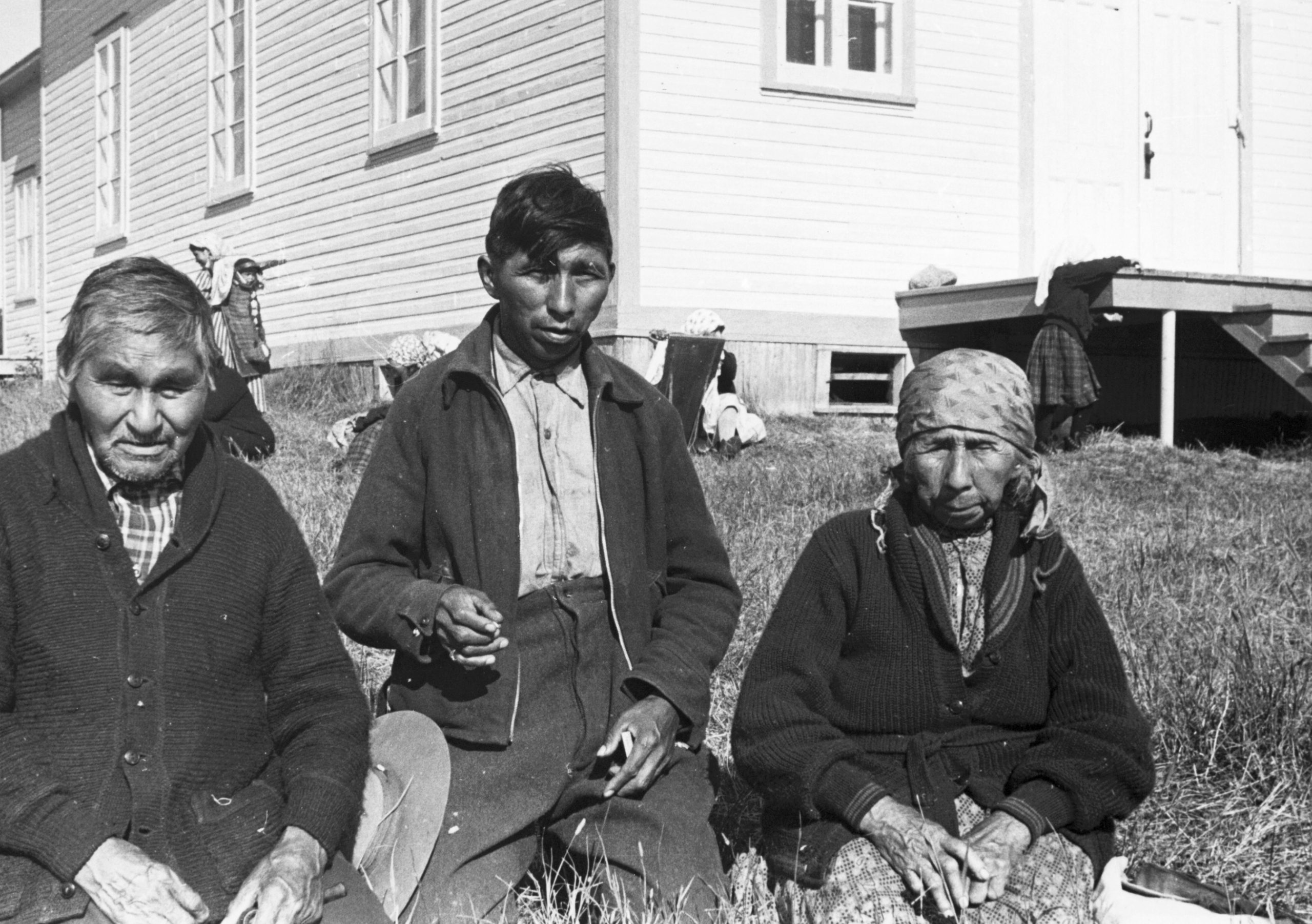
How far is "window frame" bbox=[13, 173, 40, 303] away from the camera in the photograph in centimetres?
A: 2556

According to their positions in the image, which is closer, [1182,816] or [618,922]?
[618,922]

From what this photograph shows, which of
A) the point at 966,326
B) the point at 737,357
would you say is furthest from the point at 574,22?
the point at 966,326

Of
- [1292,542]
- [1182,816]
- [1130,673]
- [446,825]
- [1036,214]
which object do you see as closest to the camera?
[446,825]

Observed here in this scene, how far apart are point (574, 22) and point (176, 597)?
34.5 ft

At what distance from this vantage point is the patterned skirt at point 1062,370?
11.5m

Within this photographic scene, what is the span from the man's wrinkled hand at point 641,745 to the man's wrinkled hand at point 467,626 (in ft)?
1.02

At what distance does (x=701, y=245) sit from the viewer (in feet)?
40.0

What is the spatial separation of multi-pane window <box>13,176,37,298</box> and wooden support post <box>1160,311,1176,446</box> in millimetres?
20013

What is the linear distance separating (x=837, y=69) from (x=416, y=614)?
10.6 metres

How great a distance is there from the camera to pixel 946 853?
109 inches

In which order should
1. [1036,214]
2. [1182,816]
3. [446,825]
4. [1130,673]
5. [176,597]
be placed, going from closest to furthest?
[176,597], [446,825], [1182,816], [1130,673], [1036,214]

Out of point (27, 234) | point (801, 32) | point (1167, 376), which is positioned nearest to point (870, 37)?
point (801, 32)

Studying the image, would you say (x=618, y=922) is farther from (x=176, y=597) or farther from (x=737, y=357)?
(x=737, y=357)

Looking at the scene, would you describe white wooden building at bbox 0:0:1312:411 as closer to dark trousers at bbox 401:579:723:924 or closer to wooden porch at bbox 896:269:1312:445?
wooden porch at bbox 896:269:1312:445
